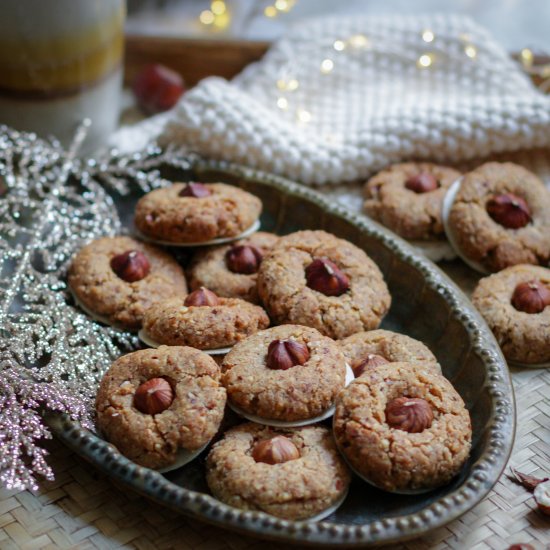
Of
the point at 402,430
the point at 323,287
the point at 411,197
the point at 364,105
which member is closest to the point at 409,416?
the point at 402,430

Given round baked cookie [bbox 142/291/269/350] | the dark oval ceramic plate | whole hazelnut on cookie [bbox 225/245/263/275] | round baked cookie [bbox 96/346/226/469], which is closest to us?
the dark oval ceramic plate

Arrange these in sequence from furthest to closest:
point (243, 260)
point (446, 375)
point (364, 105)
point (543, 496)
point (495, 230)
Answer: point (364, 105), point (495, 230), point (243, 260), point (446, 375), point (543, 496)

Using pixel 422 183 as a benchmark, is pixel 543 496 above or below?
below

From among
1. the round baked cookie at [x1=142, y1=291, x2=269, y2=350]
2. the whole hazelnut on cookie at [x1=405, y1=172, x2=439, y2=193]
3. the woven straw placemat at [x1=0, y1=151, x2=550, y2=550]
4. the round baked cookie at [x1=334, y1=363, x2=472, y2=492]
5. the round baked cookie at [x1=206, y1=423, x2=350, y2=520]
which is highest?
the whole hazelnut on cookie at [x1=405, y1=172, x2=439, y2=193]

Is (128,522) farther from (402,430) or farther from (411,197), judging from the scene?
(411,197)

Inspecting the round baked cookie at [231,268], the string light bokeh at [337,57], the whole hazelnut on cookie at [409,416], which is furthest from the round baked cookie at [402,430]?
the string light bokeh at [337,57]

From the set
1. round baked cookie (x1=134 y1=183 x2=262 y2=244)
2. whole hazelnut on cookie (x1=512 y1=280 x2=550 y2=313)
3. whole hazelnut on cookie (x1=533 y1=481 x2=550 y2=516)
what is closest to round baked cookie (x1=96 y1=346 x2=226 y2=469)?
round baked cookie (x1=134 y1=183 x2=262 y2=244)

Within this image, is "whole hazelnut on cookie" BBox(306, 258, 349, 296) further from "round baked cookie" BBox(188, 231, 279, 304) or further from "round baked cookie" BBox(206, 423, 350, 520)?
"round baked cookie" BBox(206, 423, 350, 520)

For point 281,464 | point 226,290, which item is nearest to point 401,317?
point 226,290
